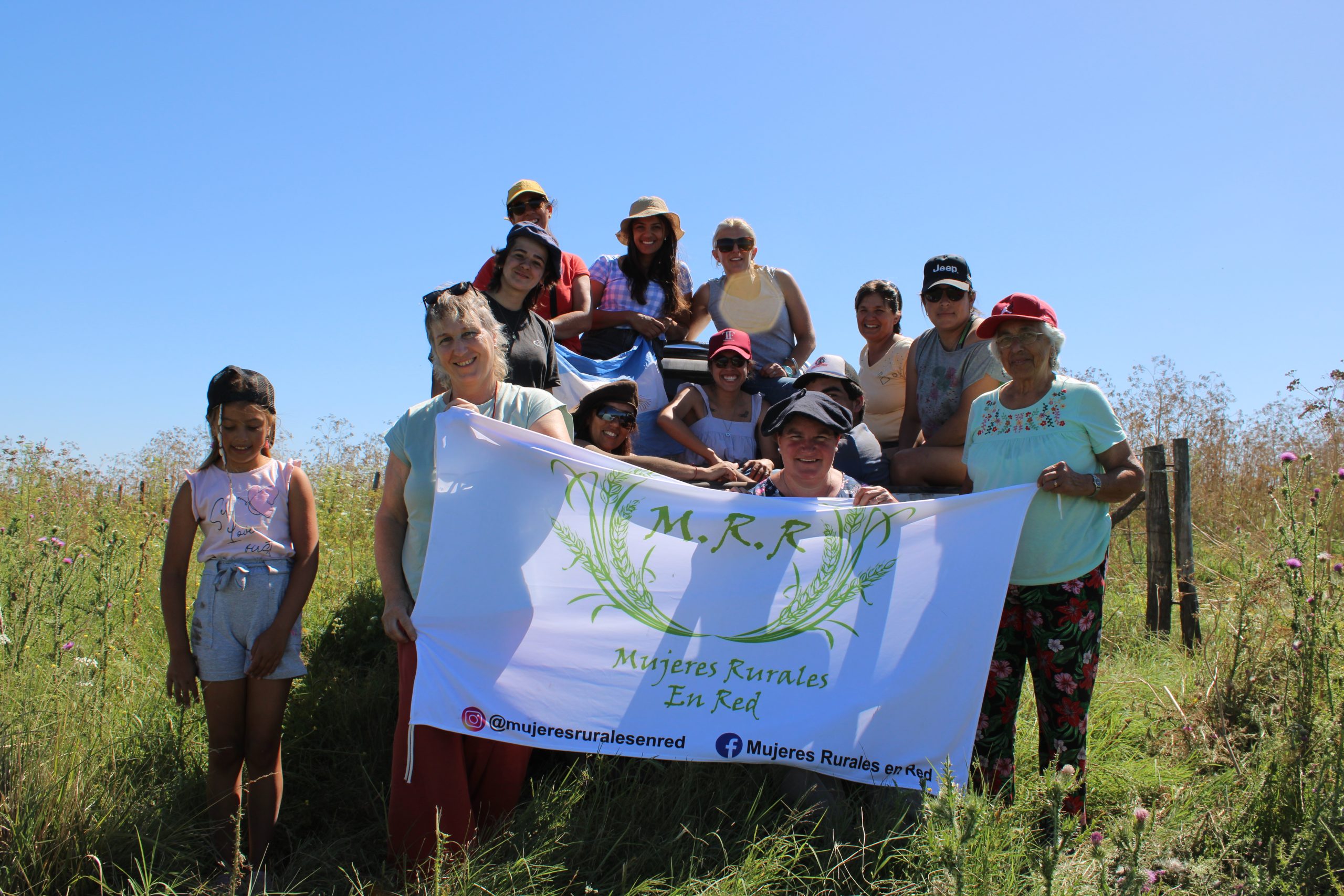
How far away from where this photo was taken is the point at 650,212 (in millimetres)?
5746

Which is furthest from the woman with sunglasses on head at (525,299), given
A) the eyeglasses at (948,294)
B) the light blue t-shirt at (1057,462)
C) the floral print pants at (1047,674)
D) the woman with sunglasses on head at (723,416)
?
the floral print pants at (1047,674)

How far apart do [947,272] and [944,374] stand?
0.67m

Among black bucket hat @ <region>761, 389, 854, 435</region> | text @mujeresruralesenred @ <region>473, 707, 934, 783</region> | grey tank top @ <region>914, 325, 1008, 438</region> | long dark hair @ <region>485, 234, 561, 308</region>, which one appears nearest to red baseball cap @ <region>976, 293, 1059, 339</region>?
black bucket hat @ <region>761, 389, 854, 435</region>

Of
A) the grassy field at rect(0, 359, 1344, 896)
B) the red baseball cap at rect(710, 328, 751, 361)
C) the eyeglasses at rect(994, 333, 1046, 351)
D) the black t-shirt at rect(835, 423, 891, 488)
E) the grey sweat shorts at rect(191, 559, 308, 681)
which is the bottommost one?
the grassy field at rect(0, 359, 1344, 896)

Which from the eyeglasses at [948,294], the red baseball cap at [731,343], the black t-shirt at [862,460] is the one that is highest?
the eyeglasses at [948,294]

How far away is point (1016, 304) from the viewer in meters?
3.45

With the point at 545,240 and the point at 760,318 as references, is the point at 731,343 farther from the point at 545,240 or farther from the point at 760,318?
the point at 545,240

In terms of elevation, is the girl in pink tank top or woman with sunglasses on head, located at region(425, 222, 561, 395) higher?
woman with sunglasses on head, located at region(425, 222, 561, 395)

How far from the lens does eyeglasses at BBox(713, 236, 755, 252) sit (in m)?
6.02

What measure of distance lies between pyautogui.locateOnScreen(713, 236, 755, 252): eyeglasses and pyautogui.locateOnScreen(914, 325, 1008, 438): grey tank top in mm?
1614

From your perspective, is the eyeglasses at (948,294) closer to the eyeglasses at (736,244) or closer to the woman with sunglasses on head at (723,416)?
the woman with sunglasses on head at (723,416)

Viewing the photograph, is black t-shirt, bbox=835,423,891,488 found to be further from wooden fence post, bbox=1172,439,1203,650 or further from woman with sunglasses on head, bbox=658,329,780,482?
wooden fence post, bbox=1172,439,1203,650

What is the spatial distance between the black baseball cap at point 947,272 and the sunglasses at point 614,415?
1977 millimetres

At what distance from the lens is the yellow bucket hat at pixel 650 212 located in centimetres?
576
